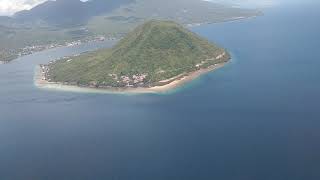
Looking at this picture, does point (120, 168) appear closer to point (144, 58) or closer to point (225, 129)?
point (225, 129)

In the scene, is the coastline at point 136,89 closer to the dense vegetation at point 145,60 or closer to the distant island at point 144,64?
the distant island at point 144,64

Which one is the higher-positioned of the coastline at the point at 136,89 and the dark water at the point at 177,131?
the dark water at the point at 177,131

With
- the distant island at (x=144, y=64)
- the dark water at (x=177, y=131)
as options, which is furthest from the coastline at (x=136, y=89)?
the dark water at (x=177, y=131)

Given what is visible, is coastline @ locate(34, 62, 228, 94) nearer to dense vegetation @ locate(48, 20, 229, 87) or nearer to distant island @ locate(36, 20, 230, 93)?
distant island @ locate(36, 20, 230, 93)

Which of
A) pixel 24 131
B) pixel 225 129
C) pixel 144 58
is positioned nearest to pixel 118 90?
pixel 144 58

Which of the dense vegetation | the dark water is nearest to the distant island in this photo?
the dense vegetation

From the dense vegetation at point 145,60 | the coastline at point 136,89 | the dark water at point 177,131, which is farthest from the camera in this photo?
the dense vegetation at point 145,60

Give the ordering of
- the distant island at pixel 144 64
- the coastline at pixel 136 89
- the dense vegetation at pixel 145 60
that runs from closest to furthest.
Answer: the coastline at pixel 136 89, the distant island at pixel 144 64, the dense vegetation at pixel 145 60

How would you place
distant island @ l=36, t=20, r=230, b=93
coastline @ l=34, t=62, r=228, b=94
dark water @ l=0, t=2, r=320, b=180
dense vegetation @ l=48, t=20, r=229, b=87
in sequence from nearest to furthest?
dark water @ l=0, t=2, r=320, b=180, coastline @ l=34, t=62, r=228, b=94, distant island @ l=36, t=20, r=230, b=93, dense vegetation @ l=48, t=20, r=229, b=87
